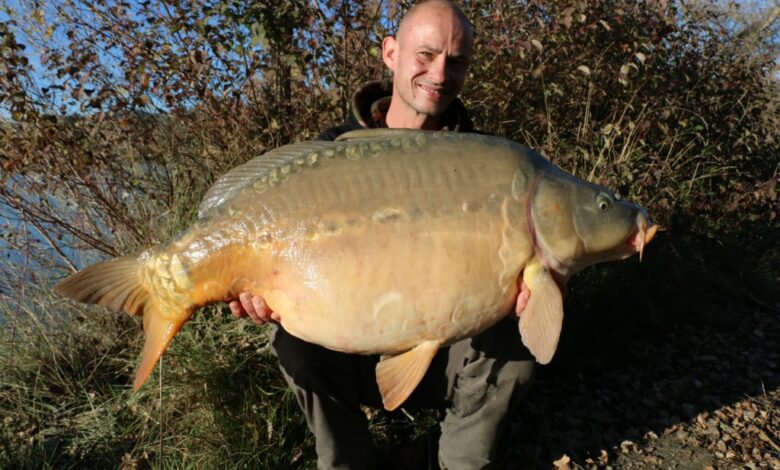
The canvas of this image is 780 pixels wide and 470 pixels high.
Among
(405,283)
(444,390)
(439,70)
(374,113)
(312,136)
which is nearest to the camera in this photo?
(405,283)

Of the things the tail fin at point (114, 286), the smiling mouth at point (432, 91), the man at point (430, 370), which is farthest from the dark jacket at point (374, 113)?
the tail fin at point (114, 286)

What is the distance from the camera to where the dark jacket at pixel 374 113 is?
2.29 meters

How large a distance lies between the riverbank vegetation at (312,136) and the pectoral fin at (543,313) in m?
0.96

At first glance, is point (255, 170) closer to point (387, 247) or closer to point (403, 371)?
point (387, 247)

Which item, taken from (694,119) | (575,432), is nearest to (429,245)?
(575,432)

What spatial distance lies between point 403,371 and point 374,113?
122 centimetres

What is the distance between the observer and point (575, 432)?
2391mm

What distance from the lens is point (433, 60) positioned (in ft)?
7.18

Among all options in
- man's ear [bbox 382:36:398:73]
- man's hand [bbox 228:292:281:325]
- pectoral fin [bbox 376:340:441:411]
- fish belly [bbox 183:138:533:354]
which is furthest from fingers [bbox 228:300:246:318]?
man's ear [bbox 382:36:398:73]

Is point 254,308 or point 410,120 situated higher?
point 410,120

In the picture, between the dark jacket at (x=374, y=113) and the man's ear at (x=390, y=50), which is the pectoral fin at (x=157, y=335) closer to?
the dark jacket at (x=374, y=113)

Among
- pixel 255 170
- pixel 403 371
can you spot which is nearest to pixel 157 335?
pixel 255 170

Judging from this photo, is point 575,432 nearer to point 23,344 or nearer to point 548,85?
point 548,85

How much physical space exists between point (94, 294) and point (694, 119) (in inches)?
145
